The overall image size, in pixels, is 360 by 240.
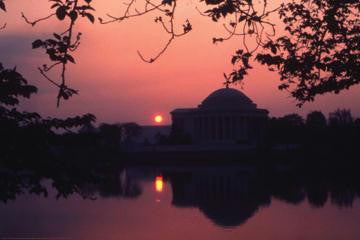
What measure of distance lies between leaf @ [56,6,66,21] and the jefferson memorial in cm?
9039

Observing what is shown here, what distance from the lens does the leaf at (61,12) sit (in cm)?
422

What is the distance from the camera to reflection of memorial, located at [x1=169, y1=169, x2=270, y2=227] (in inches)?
1233

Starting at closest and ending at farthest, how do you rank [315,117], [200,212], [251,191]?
[200,212], [251,191], [315,117]

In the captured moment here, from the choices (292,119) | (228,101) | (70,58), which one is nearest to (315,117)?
(292,119)

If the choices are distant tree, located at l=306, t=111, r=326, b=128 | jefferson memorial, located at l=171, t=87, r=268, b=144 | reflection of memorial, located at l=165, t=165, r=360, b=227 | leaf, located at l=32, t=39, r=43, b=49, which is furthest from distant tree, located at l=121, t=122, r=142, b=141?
leaf, located at l=32, t=39, r=43, b=49

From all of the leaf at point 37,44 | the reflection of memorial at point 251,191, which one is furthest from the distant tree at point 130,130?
the leaf at point 37,44

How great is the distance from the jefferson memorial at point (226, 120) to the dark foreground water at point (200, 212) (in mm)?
48802

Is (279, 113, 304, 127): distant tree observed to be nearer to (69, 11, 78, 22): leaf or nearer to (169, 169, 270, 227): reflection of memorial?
(169, 169, 270, 227): reflection of memorial

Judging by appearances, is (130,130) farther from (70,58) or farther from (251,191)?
(70,58)

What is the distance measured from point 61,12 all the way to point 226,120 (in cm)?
9353

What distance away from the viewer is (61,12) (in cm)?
426

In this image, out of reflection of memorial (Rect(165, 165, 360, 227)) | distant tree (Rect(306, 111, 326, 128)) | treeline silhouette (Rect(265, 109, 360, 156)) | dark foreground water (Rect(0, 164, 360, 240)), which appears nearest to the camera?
dark foreground water (Rect(0, 164, 360, 240))

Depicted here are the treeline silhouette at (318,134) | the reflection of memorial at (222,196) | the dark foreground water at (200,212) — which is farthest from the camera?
the treeline silhouette at (318,134)

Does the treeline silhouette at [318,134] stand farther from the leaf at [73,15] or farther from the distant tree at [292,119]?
the leaf at [73,15]
